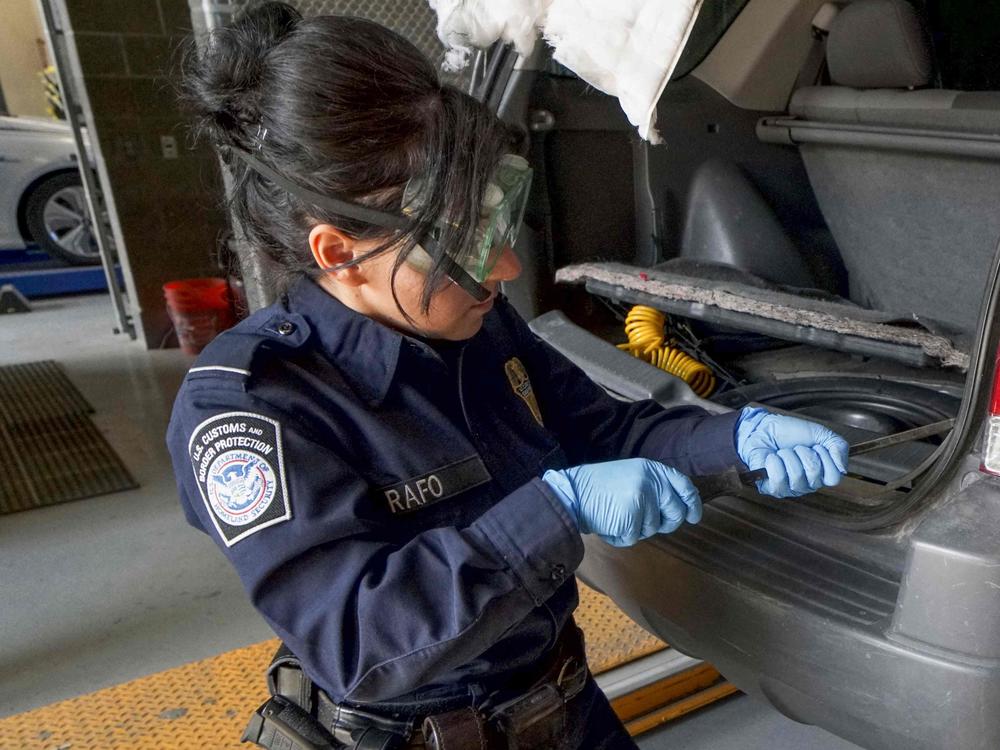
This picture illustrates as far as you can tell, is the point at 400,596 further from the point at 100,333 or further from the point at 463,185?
the point at 100,333

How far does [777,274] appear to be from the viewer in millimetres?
2369

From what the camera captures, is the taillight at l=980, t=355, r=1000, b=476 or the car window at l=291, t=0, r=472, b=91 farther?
the car window at l=291, t=0, r=472, b=91

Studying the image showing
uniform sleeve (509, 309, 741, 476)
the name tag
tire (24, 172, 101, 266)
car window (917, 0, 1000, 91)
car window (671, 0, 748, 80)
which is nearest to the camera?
the name tag

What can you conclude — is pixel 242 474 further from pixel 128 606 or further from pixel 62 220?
pixel 62 220

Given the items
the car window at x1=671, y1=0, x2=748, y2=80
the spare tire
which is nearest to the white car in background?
the car window at x1=671, y1=0, x2=748, y2=80

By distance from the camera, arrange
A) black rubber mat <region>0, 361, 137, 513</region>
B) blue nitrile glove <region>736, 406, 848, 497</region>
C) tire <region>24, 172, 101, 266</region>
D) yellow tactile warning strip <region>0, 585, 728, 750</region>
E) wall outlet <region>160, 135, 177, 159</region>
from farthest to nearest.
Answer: tire <region>24, 172, 101, 266</region>, wall outlet <region>160, 135, 177, 159</region>, black rubber mat <region>0, 361, 137, 513</region>, yellow tactile warning strip <region>0, 585, 728, 750</region>, blue nitrile glove <region>736, 406, 848, 497</region>

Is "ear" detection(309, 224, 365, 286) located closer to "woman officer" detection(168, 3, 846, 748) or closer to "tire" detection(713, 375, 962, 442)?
"woman officer" detection(168, 3, 846, 748)

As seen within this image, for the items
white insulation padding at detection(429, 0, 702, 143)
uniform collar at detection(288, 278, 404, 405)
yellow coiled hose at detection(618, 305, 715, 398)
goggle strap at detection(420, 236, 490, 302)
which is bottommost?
yellow coiled hose at detection(618, 305, 715, 398)

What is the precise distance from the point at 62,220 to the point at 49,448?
379 centimetres

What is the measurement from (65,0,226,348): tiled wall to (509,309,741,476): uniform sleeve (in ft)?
12.6

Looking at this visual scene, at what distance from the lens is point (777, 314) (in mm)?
1738

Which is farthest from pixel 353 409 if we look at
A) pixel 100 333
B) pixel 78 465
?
pixel 100 333

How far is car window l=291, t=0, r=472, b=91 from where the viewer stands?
2.09m

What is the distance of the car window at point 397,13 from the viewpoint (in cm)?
209
